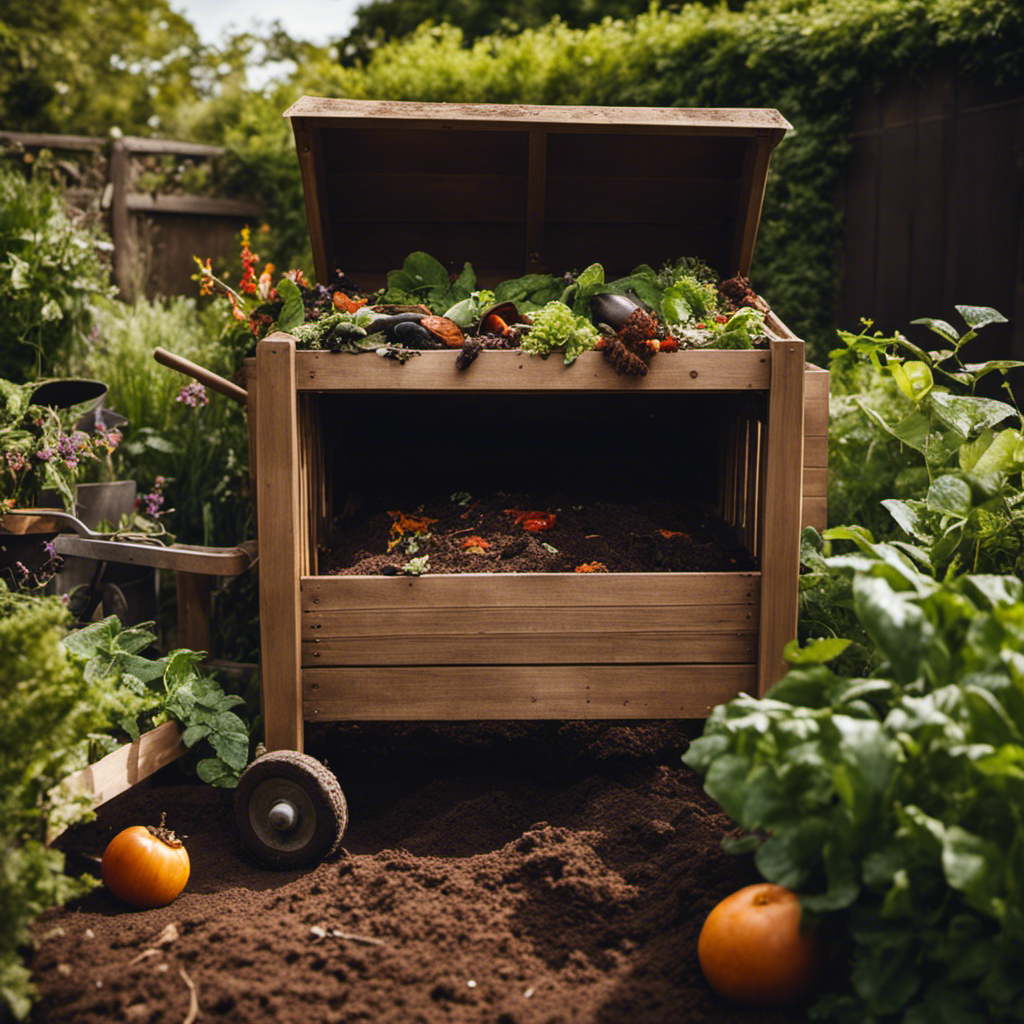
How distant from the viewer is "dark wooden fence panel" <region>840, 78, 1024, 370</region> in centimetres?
461

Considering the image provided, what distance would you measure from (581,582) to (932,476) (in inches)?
46.9

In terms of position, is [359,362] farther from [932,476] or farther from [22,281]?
[22,281]

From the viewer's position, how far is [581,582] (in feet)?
7.95

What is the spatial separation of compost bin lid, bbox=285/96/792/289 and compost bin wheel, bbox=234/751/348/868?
69.0 inches

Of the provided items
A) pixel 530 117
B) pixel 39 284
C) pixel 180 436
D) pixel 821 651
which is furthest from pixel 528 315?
pixel 39 284

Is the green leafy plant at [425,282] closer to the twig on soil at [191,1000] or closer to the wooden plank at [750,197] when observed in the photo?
the wooden plank at [750,197]

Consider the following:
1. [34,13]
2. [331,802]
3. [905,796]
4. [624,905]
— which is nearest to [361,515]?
[331,802]

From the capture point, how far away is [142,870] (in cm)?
212

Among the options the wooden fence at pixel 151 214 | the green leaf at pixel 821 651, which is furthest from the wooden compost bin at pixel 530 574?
the wooden fence at pixel 151 214

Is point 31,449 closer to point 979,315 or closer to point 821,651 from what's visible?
point 821,651

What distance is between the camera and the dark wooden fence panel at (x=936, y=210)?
15.1 feet

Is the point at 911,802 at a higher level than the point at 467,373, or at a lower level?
lower

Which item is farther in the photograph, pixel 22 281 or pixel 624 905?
pixel 22 281

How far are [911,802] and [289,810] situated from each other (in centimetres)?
147
